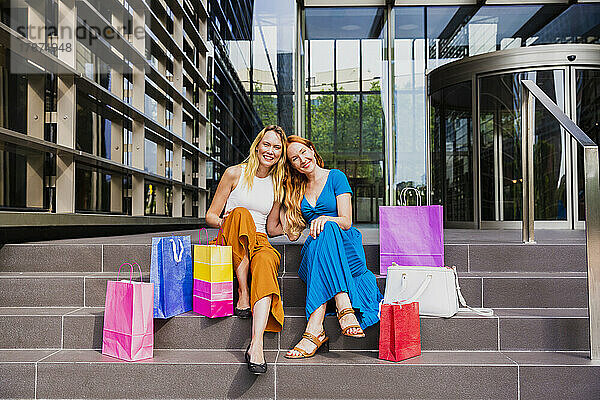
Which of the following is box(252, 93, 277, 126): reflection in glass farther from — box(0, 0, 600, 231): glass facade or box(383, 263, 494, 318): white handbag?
box(383, 263, 494, 318): white handbag

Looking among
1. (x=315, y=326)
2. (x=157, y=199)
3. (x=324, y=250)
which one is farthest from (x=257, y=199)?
(x=157, y=199)

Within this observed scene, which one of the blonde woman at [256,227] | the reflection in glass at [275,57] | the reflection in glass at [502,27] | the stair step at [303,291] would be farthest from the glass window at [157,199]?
the reflection in glass at [502,27]

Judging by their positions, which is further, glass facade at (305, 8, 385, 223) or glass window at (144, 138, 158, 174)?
glass facade at (305, 8, 385, 223)

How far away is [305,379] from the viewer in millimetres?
2398

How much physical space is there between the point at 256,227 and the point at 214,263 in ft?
1.20

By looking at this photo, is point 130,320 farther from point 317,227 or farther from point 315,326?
point 317,227

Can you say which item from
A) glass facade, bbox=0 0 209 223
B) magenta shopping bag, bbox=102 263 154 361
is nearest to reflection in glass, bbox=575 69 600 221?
glass facade, bbox=0 0 209 223

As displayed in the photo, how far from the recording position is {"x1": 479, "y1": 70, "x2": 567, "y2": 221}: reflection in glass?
5992 mm

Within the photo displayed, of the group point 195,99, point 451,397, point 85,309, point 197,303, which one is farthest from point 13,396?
point 195,99

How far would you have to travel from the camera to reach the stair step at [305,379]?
2379 mm

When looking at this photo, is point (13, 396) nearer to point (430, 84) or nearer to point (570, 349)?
point (570, 349)

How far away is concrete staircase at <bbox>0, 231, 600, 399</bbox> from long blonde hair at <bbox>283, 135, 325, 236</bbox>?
30 centimetres

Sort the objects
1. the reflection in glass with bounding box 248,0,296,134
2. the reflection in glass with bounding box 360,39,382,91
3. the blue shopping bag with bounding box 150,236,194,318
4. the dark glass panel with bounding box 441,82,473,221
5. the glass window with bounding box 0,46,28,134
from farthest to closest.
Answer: the reflection in glass with bounding box 360,39,382,91 → the reflection in glass with bounding box 248,0,296,134 → the dark glass panel with bounding box 441,82,473,221 → the glass window with bounding box 0,46,28,134 → the blue shopping bag with bounding box 150,236,194,318

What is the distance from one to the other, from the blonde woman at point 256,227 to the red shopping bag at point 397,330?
49cm
